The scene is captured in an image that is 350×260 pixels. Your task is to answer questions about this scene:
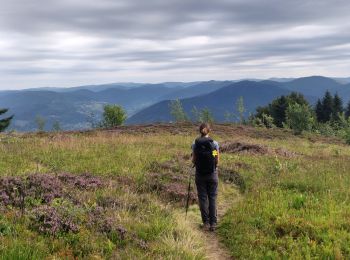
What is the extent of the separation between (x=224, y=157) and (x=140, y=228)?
41.1 feet

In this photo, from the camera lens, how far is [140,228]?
8.89 meters

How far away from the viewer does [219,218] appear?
38.4 feet

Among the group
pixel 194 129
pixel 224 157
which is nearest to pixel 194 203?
pixel 224 157

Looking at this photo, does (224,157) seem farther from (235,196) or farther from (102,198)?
(102,198)

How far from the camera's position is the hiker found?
35.6ft

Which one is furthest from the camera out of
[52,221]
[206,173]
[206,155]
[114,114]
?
[114,114]

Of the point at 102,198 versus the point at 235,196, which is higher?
the point at 102,198

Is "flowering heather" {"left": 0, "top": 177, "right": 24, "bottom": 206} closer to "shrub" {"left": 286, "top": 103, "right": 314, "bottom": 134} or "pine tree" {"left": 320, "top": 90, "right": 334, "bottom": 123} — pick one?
"shrub" {"left": 286, "top": 103, "right": 314, "bottom": 134}

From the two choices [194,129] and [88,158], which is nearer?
[88,158]

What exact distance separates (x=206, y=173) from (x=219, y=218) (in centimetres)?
161

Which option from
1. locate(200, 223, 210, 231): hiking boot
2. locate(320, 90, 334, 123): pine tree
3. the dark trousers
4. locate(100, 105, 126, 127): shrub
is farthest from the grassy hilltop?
locate(320, 90, 334, 123): pine tree

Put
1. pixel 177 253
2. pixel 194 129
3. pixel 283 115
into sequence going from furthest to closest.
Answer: pixel 283 115
pixel 194 129
pixel 177 253

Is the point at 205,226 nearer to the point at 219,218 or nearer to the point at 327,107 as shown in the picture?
the point at 219,218

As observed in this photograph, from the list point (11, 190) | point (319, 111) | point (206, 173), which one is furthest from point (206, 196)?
point (319, 111)
